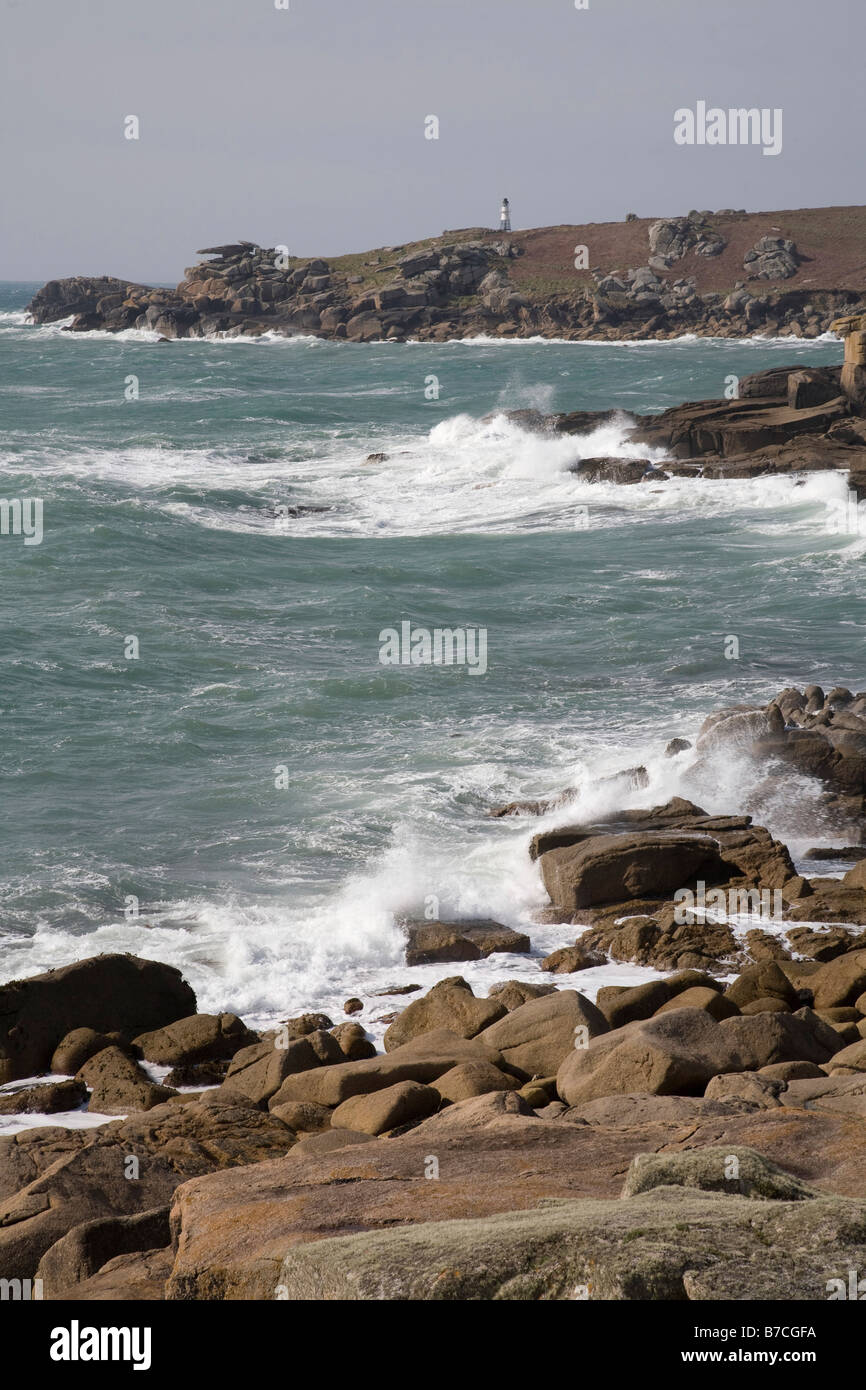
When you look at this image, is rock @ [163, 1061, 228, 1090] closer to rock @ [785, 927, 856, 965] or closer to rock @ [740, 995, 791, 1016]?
rock @ [740, 995, 791, 1016]

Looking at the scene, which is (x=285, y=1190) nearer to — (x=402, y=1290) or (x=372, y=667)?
(x=402, y=1290)

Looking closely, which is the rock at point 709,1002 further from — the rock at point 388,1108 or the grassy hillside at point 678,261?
the grassy hillside at point 678,261

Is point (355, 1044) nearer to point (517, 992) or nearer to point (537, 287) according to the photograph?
point (517, 992)

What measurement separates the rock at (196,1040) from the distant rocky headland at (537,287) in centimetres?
8413

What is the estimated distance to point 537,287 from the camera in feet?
332

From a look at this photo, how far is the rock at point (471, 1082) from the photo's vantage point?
9.36 meters

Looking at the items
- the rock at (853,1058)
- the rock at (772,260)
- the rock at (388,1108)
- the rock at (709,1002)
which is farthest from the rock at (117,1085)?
the rock at (772,260)

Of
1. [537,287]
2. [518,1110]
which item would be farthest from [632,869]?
[537,287]

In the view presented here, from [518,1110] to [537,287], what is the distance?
326 feet

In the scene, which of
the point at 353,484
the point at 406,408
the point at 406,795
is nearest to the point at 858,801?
the point at 406,795

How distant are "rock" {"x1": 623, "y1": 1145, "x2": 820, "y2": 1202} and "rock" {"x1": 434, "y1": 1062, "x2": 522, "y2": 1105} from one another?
12.2 ft

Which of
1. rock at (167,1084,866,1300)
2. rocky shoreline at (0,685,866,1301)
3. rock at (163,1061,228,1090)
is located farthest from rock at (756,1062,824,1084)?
rock at (163,1061,228,1090)

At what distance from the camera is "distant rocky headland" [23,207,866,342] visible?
93.1 m
